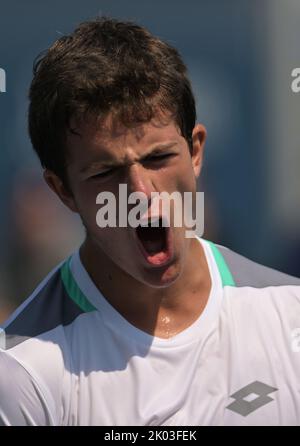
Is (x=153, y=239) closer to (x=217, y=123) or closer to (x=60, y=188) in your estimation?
(x=60, y=188)

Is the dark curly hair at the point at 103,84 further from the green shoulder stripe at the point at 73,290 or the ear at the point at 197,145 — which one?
the green shoulder stripe at the point at 73,290

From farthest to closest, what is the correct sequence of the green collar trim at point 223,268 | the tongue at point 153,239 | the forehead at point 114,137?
the green collar trim at point 223,268 → the tongue at point 153,239 → the forehead at point 114,137

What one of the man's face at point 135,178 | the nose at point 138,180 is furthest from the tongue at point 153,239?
the nose at point 138,180

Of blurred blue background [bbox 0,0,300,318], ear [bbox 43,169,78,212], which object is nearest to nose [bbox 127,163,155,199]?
ear [bbox 43,169,78,212]

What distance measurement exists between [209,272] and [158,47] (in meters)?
0.64

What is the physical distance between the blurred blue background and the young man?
2.01 meters

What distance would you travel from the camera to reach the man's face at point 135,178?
6.55ft

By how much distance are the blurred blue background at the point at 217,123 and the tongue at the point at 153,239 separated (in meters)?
2.04

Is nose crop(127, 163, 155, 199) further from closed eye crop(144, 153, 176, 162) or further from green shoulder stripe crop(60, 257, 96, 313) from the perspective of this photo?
green shoulder stripe crop(60, 257, 96, 313)

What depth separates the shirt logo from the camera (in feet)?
6.73

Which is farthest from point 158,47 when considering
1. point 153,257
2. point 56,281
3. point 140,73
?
point 56,281

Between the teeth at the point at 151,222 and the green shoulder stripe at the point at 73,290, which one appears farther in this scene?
the green shoulder stripe at the point at 73,290

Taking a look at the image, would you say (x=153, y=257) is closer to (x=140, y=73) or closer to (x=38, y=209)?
(x=140, y=73)

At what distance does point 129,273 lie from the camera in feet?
7.02
